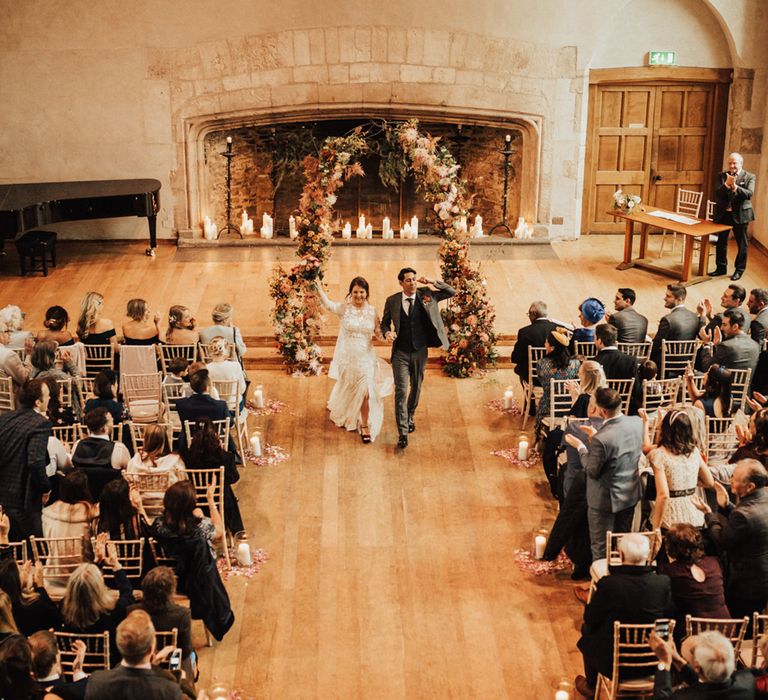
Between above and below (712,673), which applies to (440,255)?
above

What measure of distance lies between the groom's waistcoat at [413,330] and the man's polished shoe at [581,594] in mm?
2472

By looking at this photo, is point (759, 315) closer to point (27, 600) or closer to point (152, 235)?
point (27, 600)

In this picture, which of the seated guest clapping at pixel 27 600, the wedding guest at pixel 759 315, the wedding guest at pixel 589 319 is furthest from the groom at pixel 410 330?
→ the seated guest clapping at pixel 27 600

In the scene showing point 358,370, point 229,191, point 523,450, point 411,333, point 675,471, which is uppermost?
point 229,191

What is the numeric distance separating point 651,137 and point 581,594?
8.55m

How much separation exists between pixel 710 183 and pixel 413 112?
4.00 m

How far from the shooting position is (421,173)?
10.0m

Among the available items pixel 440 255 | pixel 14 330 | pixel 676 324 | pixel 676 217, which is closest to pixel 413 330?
pixel 440 255

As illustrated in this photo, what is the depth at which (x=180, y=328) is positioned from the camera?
28.6ft

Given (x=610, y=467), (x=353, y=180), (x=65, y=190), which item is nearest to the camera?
(x=610, y=467)

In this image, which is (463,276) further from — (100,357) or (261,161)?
(261,161)

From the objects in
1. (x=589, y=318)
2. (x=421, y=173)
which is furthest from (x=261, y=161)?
(x=589, y=318)

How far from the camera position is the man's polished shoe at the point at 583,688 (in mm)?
5820

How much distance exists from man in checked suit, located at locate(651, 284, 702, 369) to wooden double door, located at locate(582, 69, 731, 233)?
5272mm
